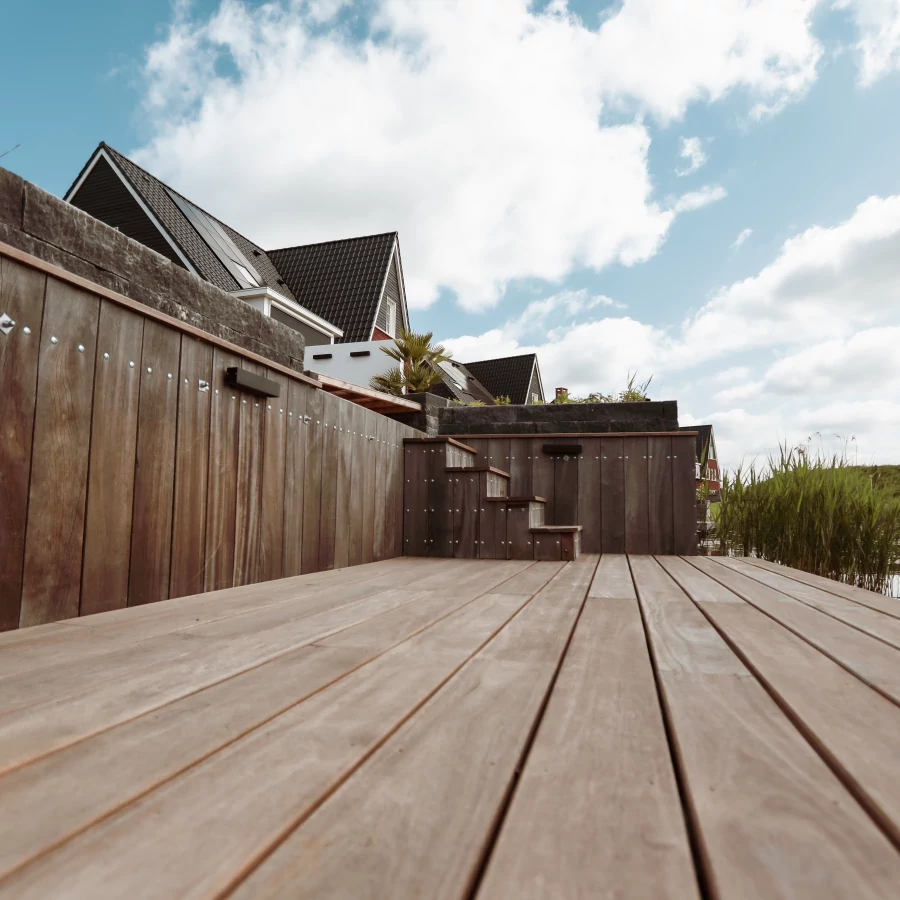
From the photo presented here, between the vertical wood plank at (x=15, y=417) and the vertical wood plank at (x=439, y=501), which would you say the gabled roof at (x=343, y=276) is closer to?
the vertical wood plank at (x=439, y=501)

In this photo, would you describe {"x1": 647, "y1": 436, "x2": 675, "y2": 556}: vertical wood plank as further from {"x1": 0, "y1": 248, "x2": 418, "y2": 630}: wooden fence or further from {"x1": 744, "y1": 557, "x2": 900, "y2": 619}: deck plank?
{"x1": 0, "y1": 248, "x2": 418, "y2": 630}: wooden fence

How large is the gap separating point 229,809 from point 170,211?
36.4ft

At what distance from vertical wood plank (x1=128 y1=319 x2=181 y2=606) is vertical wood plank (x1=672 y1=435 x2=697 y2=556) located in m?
3.17

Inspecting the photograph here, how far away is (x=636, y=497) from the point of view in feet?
13.0

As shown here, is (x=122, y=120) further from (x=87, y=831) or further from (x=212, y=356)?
(x=87, y=831)

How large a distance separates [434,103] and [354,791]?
8744mm

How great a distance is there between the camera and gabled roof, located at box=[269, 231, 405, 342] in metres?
11.8

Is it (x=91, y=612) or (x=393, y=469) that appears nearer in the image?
(x=91, y=612)

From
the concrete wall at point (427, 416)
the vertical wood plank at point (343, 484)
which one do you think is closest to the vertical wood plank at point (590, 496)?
the concrete wall at point (427, 416)

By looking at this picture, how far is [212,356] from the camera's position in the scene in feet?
6.51

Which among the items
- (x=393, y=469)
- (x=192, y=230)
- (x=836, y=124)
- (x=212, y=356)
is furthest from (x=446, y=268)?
(x=212, y=356)

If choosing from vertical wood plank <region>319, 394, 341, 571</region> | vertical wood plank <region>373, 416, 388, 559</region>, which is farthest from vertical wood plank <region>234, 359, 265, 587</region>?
vertical wood plank <region>373, 416, 388, 559</region>

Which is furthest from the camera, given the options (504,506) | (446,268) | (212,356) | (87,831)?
(446,268)

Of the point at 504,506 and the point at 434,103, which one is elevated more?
the point at 434,103
